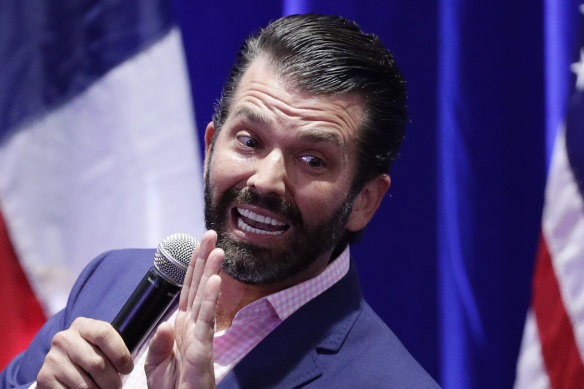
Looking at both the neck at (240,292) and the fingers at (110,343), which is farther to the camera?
the neck at (240,292)

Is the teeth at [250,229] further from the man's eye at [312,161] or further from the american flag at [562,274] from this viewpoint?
the american flag at [562,274]

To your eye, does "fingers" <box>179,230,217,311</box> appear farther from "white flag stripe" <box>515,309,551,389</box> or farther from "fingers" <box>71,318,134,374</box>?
"white flag stripe" <box>515,309,551,389</box>

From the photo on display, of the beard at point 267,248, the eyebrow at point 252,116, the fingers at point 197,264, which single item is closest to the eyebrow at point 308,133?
the eyebrow at point 252,116

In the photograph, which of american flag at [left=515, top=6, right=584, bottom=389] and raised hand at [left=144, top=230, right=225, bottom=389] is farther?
american flag at [left=515, top=6, right=584, bottom=389]

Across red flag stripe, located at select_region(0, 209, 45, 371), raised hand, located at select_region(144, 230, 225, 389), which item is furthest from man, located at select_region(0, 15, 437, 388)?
red flag stripe, located at select_region(0, 209, 45, 371)

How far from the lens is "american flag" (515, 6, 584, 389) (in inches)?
69.9

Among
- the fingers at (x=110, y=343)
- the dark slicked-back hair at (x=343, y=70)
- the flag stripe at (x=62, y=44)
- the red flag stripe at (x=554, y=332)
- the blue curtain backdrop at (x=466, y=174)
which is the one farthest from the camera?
the flag stripe at (x=62, y=44)

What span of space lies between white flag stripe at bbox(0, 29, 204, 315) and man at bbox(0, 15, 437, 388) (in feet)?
1.84

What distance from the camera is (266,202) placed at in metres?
1.48

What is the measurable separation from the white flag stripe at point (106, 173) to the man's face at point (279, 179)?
67 cm

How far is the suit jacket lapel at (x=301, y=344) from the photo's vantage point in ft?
4.79

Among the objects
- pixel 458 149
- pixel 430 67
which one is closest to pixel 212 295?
pixel 458 149

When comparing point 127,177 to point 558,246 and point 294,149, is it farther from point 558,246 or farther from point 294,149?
point 558,246

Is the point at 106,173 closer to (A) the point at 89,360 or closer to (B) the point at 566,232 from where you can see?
(A) the point at 89,360
